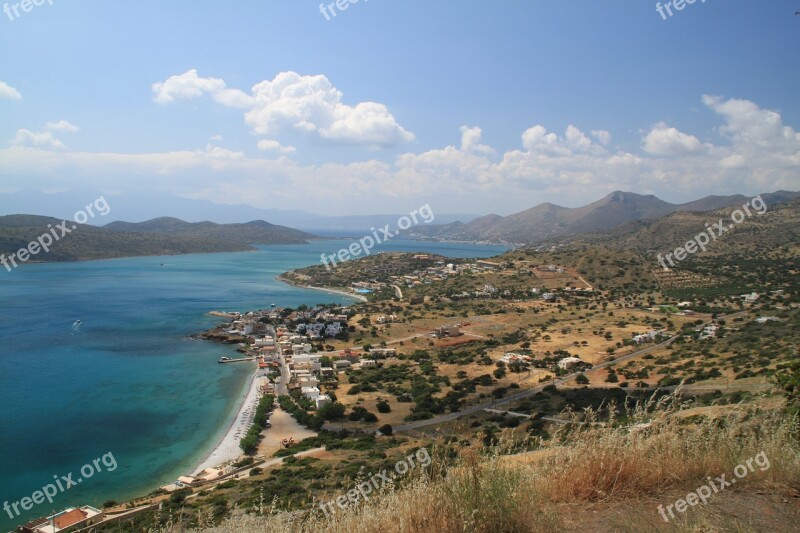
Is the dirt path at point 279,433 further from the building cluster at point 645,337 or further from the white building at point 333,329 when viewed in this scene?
the building cluster at point 645,337

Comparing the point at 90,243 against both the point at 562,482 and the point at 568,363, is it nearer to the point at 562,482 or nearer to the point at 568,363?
the point at 568,363

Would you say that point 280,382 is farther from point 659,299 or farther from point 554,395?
point 659,299

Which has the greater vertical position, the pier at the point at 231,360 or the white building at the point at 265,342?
the white building at the point at 265,342

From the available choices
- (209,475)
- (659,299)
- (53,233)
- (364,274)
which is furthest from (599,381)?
(53,233)

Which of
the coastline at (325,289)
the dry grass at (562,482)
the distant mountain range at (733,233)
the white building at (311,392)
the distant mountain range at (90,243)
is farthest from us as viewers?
the distant mountain range at (90,243)

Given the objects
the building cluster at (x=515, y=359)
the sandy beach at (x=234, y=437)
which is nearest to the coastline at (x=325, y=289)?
the building cluster at (x=515, y=359)

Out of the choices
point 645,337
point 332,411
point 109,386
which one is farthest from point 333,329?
point 645,337
